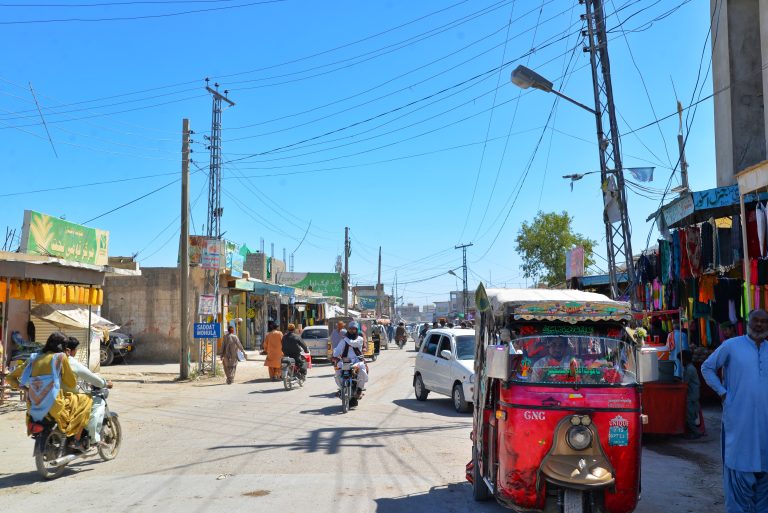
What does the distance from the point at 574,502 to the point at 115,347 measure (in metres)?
25.9

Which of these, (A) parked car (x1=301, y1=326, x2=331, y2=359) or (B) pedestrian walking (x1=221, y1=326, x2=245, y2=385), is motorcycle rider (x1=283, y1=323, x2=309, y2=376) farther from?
(A) parked car (x1=301, y1=326, x2=331, y2=359)

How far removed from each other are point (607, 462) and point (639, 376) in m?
0.96

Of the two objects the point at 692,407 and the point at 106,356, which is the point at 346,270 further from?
the point at 692,407

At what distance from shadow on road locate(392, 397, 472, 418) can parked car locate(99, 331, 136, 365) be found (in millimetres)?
16011

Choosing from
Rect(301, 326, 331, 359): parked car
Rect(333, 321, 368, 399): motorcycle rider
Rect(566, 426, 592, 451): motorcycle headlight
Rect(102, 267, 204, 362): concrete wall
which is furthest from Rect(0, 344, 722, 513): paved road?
Rect(102, 267, 204, 362): concrete wall

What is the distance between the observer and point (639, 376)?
6.16 metres

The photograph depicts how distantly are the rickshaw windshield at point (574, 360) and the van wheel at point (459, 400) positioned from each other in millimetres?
7905

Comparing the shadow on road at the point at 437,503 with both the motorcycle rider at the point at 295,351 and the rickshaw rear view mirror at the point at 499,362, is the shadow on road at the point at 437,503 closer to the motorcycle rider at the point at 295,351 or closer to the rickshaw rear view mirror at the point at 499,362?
the rickshaw rear view mirror at the point at 499,362

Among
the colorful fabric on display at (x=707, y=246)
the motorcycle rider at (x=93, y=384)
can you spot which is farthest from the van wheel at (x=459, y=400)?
the motorcycle rider at (x=93, y=384)

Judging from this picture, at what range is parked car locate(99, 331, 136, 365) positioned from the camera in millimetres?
27609

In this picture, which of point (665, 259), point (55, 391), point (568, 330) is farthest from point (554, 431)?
point (665, 259)

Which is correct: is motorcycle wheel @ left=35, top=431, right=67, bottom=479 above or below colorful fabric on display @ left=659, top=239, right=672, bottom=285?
below

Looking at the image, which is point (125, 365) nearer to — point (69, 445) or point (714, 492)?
point (69, 445)

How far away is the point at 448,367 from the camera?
14.7m
